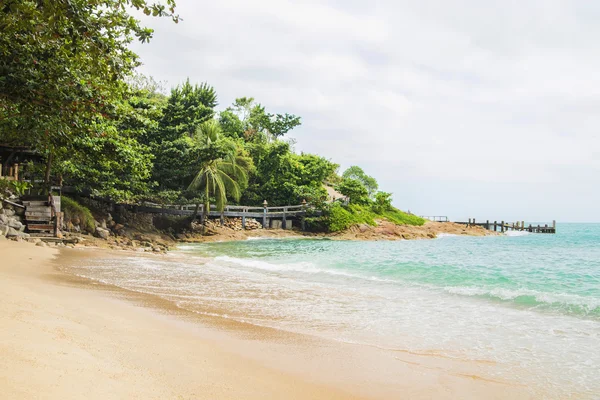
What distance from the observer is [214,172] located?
31328 millimetres

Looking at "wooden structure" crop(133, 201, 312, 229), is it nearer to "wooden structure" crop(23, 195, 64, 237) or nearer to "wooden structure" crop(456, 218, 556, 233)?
"wooden structure" crop(23, 195, 64, 237)

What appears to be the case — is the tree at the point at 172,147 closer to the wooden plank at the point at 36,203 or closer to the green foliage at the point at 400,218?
the wooden plank at the point at 36,203

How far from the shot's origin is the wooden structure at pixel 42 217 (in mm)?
16500

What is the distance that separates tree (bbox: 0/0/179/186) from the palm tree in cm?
2040

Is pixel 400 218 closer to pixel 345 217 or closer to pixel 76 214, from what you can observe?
pixel 345 217

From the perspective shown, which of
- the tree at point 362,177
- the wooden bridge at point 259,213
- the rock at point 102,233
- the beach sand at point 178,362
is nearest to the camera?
the beach sand at point 178,362

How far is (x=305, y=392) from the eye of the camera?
3.70 m

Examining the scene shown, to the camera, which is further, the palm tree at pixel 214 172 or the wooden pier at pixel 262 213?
the wooden pier at pixel 262 213

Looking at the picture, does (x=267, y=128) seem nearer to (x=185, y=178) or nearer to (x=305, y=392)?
(x=185, y=178)

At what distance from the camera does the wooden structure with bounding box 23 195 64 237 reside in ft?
54.1

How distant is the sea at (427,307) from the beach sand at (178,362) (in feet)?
2.11

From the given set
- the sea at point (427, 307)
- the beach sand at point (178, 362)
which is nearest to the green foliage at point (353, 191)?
the sea at point (427, 307)

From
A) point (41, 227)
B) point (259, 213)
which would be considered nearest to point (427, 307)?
point (41, 227)

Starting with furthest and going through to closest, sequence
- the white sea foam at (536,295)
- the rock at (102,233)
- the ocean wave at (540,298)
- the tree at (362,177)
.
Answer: the tree at (362,177) < the rock at (102,233) < the white sea foam at (536,295) < the ocean wave at (540,298)
